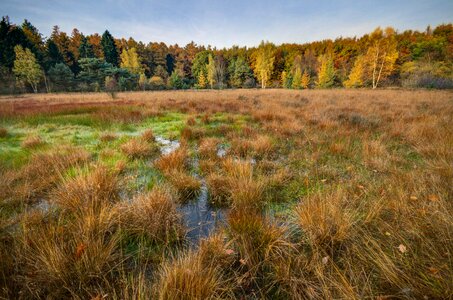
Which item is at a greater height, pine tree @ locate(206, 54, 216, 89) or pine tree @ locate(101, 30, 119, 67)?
pine tree @ locate(101, 30, 119, 67)

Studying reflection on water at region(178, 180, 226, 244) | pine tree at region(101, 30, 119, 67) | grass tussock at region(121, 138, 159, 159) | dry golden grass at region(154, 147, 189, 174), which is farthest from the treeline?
reflection on water at region(178, 180, 226, 244)

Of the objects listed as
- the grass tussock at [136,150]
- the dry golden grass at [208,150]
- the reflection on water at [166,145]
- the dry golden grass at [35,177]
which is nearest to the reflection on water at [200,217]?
the dry golden grass at [208,150]

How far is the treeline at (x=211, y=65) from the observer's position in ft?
102

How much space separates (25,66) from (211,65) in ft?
111

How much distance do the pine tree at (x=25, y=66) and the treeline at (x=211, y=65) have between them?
0.41 feet

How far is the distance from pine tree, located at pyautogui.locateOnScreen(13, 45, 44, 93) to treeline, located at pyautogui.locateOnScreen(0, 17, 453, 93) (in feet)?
0.41

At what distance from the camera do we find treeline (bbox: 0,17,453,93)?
31.1 metres

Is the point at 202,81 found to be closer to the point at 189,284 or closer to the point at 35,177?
the point at 35,177

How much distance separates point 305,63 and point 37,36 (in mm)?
64534

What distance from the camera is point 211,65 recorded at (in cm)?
4712

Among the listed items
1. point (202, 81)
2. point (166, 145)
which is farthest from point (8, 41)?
point (166, 145)

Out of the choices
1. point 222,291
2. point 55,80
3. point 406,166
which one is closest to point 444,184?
point 406,166

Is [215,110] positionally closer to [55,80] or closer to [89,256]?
[89,256]

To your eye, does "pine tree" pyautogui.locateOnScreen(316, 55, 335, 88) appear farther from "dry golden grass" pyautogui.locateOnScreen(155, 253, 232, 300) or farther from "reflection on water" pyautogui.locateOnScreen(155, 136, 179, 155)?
"dry golden grass" pyautogui.locateOnScreen(155, 253, 232, 300)
